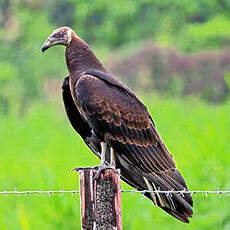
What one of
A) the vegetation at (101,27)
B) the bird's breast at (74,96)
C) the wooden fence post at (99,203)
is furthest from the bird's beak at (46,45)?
the vegetation at (101,27)

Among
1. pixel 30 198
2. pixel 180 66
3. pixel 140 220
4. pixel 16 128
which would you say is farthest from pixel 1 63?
pixel 140 220

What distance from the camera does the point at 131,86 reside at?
52.4ft

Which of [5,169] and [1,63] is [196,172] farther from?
[1,63]

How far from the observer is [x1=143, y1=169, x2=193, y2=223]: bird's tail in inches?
173

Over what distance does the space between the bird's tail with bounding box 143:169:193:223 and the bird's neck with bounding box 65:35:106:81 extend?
75cm

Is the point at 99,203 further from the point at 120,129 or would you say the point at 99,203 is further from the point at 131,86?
the point at 131,86

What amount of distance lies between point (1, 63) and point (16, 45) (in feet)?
7.05

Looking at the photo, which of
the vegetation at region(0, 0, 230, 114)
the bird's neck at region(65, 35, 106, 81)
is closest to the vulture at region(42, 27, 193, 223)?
the bird's neck at region(65, 35, 106, 81)

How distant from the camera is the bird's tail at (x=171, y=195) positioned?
4395 millimetres

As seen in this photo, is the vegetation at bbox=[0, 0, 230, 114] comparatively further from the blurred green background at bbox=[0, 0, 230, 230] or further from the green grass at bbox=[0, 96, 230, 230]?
the green grass at bbox=[0, 96, 230, 230]

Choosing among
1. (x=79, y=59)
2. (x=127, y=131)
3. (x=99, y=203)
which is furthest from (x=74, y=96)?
(x=99, y=203)

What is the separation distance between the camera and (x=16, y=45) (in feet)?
65.2

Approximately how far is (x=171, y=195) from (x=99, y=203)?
0.80 metres

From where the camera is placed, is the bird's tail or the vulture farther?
the vulture
